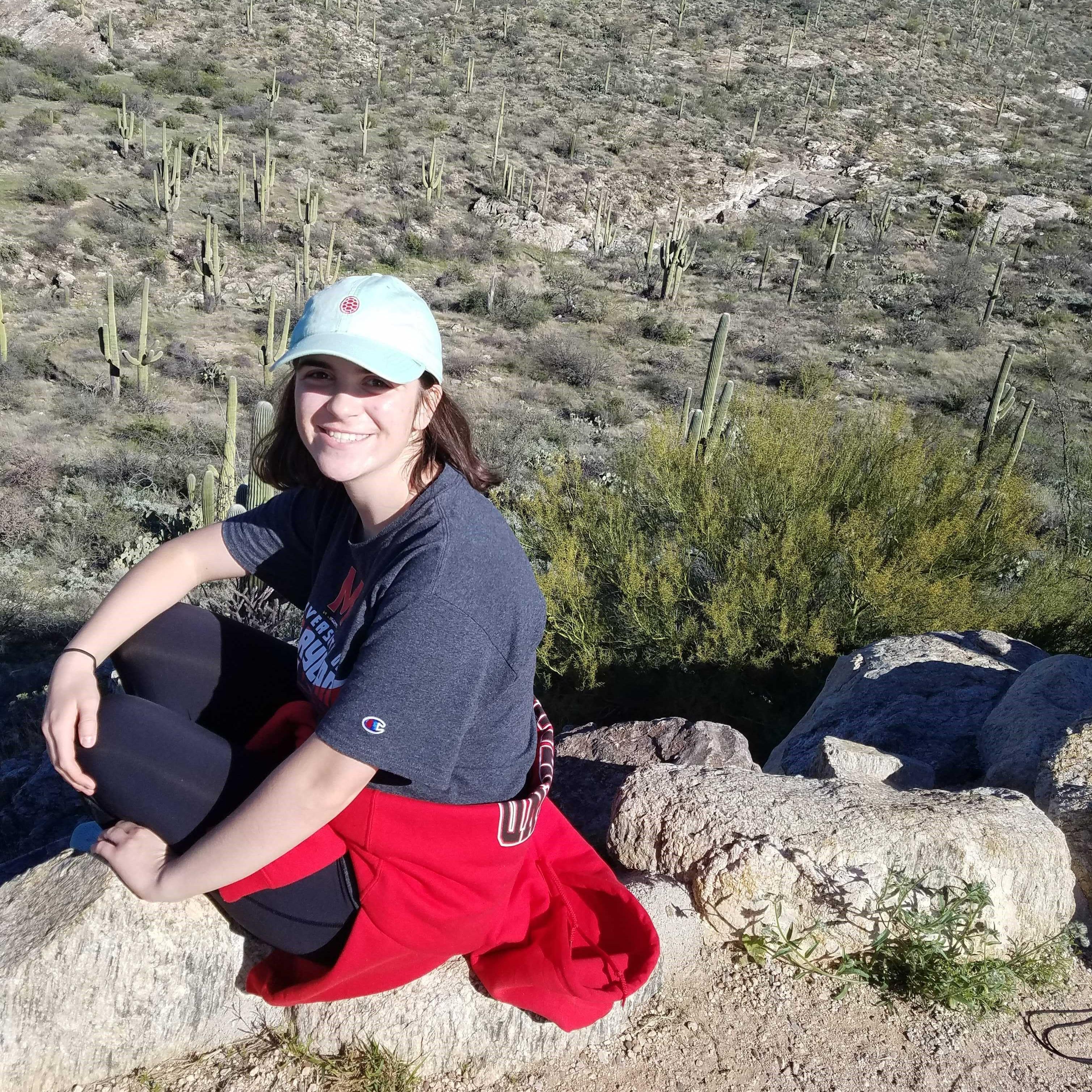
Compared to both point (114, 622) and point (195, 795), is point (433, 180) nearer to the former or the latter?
point (114, 622)

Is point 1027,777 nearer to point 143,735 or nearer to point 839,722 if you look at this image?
point 839,722

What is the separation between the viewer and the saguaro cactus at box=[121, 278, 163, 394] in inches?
485

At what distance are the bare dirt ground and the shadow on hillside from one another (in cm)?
339

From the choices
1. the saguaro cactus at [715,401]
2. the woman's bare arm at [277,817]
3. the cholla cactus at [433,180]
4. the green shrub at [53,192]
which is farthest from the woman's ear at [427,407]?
the cholla cactus at [433,180]

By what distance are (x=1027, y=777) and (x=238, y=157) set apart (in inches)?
926

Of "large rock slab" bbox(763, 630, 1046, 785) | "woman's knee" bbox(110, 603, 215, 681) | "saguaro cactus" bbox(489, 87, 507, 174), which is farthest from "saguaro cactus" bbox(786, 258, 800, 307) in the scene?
"woman's knee" bbox(110, 603, 215, 681)

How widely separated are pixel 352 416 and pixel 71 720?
0.82 meters

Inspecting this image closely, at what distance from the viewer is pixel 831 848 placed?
2.32 m

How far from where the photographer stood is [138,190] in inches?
770

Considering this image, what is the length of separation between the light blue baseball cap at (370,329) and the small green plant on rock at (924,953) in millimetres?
1570

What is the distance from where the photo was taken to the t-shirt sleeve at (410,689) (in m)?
1.51

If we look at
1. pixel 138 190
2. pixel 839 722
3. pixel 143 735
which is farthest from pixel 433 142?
pixel 143 735

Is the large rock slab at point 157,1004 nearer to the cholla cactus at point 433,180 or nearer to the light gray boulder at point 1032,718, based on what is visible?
the light gray boulder at point 1032,718

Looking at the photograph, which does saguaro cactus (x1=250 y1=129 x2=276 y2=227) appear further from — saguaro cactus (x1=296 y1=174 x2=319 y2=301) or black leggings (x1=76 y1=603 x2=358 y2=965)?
black leggings (x1=76 y1=603 x2=358 y2=965)
